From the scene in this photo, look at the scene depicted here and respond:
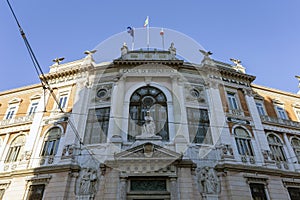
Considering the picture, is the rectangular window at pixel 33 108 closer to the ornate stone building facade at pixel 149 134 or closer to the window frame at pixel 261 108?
the ornate stone building facade at pixel 149 134

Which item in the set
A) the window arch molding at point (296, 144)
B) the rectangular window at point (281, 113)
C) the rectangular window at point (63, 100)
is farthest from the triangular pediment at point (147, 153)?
the rectangular window at point (281, 113)

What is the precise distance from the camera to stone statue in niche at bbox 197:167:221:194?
45.6 feet

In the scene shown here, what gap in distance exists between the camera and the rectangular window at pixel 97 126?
16.0 m

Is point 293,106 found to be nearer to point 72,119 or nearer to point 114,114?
point 114,114

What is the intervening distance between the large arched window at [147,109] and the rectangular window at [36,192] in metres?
6.72

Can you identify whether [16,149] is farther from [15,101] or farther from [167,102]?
[167,102]

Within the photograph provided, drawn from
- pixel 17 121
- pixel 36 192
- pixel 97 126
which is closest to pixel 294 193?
pixel 97 126

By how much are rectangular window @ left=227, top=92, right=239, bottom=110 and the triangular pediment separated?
794 cm

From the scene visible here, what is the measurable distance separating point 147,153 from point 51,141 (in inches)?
317

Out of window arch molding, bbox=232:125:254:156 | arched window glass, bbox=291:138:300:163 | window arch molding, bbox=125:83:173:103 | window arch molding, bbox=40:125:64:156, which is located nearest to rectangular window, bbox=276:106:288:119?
arched window glass, bbox=291:138:300:163

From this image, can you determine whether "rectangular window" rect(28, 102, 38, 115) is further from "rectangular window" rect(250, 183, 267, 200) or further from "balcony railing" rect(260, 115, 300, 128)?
"balcony railing" rect(260, 115, 300, 128)

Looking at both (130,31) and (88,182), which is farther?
(130,31)

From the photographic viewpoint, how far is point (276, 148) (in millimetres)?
17875

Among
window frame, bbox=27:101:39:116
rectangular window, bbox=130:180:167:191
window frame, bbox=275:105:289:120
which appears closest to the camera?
rectangular window, bbox=130:180:167:191
